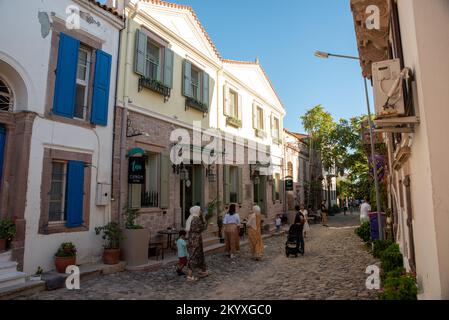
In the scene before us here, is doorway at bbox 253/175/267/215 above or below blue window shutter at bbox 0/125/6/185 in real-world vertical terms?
below

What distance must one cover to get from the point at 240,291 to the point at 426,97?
490cm

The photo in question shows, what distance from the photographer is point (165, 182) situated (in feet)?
34.0

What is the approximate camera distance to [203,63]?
A: 43.4ft

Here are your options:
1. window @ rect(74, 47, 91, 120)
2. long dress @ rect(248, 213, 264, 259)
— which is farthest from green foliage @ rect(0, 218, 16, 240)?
long dress @ rect(248, 213, 264, 259)

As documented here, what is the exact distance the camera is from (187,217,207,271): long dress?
7641 mm

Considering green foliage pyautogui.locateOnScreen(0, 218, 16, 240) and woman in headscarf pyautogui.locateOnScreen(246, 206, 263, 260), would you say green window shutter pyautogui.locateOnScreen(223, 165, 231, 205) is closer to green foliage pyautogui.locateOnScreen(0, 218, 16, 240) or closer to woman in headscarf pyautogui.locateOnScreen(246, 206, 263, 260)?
woman in headscarf pyautogui.locateOnScreen(246, 206, 263, 260)

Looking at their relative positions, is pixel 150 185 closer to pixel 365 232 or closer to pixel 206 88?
pixel 206 88

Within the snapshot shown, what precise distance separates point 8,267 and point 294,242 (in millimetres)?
7608

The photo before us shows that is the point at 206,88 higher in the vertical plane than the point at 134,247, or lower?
higher

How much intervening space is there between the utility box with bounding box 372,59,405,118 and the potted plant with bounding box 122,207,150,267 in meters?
6.29

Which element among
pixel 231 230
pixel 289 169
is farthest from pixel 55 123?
pixel 289 169

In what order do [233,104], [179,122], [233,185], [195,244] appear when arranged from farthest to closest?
[233,104], [233,185], [179,122], [195,244]

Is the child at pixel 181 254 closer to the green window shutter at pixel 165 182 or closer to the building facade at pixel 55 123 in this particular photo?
the building facade at pixel 55 123
